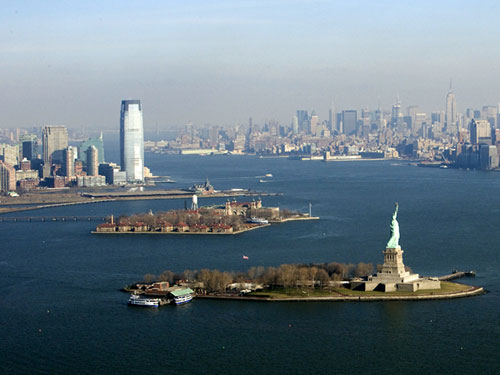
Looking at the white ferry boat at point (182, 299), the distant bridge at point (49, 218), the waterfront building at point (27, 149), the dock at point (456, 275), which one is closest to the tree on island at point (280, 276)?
the white ferry boat at point (182, 299)

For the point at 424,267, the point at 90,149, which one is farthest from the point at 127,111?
the point at 424,267

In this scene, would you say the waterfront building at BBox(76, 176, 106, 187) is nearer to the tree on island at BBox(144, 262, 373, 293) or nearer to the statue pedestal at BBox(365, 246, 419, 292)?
the tree on island at BBox(144, 262, 373, 293)

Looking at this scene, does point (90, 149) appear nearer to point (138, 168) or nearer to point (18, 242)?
point (138, 168)

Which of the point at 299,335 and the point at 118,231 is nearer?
the point at 299,335

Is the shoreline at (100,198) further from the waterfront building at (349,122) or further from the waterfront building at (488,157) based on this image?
the waterfront building at (349,122)

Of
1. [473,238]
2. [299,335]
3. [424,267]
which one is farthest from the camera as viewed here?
[473,238]

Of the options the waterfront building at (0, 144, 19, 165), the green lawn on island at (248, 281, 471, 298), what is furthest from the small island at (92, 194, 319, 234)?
the waterfront building at (0, 144, 19, 165)

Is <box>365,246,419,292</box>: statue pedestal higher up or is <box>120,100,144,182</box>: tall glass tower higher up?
<box>120,100,144,182</box>: tall glass tower
